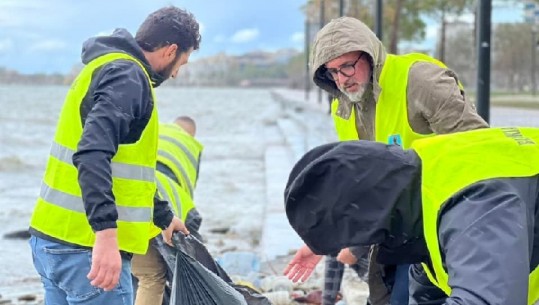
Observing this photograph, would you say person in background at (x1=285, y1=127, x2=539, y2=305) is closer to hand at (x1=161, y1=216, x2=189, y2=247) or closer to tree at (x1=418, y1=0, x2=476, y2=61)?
hand at (x1=161, y1=216, x2=189, y2=247)

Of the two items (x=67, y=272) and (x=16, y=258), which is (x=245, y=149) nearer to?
(x=16, y=258)

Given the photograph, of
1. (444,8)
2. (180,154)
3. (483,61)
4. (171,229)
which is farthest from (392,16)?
(171,229)

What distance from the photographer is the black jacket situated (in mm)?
2518

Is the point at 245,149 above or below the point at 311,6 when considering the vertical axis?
below

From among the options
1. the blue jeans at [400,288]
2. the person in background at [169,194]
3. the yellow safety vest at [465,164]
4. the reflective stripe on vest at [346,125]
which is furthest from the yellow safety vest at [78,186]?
the yellow safety vest at [465,164]

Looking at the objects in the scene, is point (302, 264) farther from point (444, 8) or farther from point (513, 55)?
point (513, 55)

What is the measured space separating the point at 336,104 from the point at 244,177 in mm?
11343

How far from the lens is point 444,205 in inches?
67.9

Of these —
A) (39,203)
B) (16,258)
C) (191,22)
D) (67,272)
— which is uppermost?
(191,22)

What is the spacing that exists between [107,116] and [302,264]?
2.97ft

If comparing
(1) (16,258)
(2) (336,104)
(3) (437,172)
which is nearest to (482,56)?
(2) (336,104)

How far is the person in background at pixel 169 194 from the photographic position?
3.74 m

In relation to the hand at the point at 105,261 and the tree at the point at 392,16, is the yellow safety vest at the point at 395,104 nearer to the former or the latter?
the hand at the point at 105,261

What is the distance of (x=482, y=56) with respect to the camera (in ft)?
16.5
